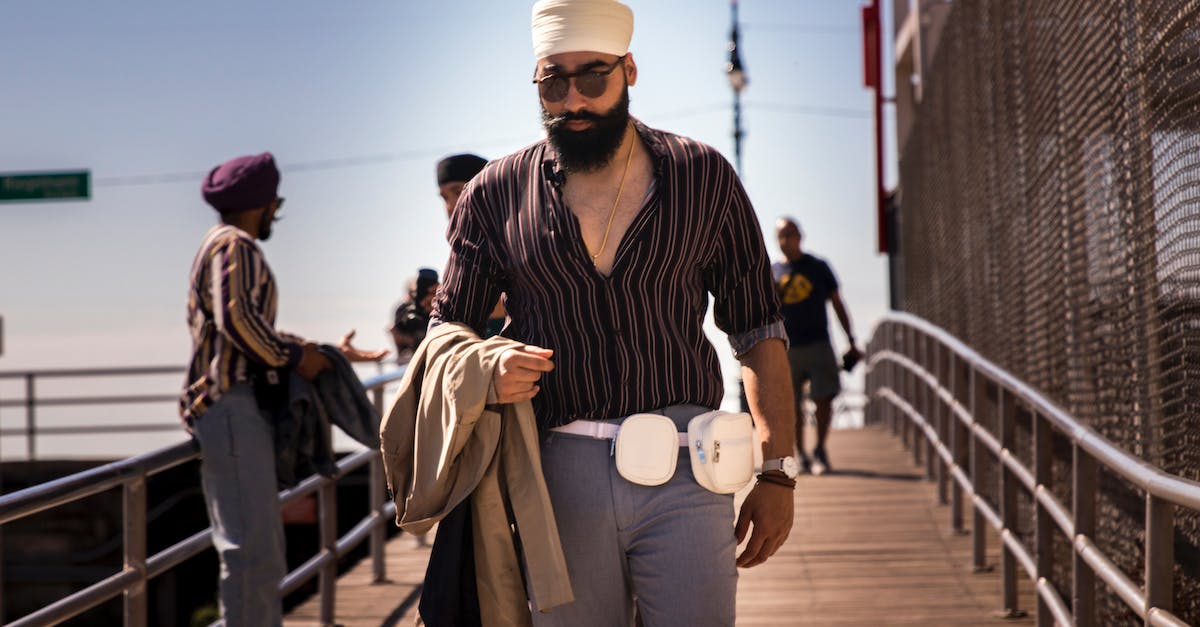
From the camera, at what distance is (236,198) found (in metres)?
5.00

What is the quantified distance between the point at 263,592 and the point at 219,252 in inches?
42.5

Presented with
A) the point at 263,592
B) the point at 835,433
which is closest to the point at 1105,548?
the point at 263,592

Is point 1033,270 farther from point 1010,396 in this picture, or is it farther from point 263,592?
point 263,592

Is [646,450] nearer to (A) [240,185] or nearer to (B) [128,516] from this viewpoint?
(B) [128,516]

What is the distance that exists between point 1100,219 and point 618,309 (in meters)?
3.23

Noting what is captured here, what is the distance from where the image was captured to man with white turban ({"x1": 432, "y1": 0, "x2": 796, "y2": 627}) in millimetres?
2963

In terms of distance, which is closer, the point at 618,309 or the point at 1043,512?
the point at 618,309

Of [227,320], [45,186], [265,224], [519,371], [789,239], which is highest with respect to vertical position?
[45,186]

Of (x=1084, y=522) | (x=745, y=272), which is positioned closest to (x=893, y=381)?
(x=1084, y=522)

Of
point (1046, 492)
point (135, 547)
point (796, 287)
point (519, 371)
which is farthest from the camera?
point (796, 287)

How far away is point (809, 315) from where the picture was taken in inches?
425

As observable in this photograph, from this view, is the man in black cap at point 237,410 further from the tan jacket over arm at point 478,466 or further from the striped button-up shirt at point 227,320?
the tan jacket over arm at point 478,466

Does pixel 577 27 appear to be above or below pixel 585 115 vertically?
above

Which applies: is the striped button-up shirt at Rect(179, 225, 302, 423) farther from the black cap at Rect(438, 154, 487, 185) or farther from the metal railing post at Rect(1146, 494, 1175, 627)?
the metal railing post at Rect(1146, 494, 1175, 627)
